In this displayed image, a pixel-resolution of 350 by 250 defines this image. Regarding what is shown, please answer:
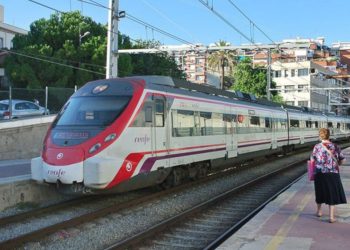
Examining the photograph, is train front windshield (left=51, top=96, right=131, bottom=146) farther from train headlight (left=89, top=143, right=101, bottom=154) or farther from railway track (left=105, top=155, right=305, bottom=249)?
railway track (left=105, top=155, right=305, bottom=249)

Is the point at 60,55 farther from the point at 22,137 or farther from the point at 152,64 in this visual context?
the point at 22,137

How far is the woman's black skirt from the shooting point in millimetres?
8385

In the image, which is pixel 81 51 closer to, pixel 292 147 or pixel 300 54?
pixel 292 147

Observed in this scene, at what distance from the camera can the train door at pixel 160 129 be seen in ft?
40.3

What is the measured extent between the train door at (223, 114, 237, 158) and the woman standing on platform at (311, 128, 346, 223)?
348 inches

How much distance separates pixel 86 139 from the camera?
10.7 metres

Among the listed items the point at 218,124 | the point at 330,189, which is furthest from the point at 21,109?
the point at 330,189

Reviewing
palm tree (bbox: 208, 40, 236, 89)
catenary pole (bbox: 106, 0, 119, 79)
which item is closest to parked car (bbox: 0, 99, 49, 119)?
catenary pole (bbox: 106, 0, 119, 79)

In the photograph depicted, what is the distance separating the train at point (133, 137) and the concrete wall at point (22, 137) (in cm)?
672

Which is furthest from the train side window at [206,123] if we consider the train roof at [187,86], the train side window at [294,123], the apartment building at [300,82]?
the apartment building at [300,82]

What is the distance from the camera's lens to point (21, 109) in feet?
79.5

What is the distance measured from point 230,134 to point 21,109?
11150mm

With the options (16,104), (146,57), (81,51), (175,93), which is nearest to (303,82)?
(146,57)

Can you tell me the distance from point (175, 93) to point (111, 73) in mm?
7835
